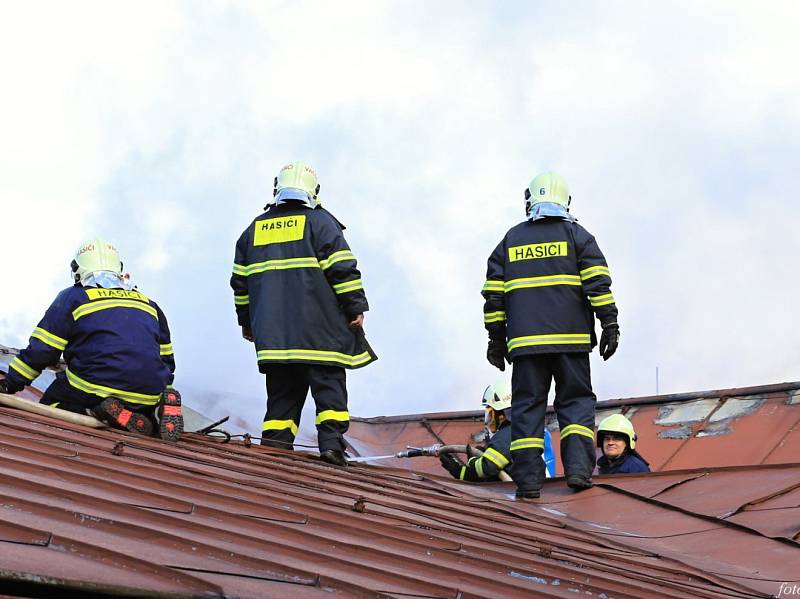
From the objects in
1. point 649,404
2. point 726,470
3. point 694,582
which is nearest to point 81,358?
point 694,582

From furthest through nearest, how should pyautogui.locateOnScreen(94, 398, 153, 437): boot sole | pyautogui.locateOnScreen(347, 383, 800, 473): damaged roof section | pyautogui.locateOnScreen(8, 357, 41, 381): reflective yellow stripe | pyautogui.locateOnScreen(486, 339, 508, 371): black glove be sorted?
pyautogui.locateOnScreen(347, 383, 800, 473): damaged roof section
pyautogui.locateOnScreen(486, 339, 508, 371): black glove
pyautogui.locateOnScreen(8, 357, 41, 381): reflective yellow stripe
pyautogui.locateOnScreen(94, 398, 153, 437): boot sole

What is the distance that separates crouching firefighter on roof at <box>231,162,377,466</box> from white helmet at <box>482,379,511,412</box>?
2.02 m

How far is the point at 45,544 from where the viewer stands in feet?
8.25

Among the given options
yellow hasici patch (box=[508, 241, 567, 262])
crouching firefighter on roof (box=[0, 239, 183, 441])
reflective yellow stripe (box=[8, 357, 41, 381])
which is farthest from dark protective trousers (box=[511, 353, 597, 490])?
reflective yellow stripe (box=[8, 357, 41, 381])

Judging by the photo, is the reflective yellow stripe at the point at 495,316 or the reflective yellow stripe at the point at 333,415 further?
the reflective yellow stripe at the point at 495,316

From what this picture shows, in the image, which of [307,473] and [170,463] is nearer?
[170,463]

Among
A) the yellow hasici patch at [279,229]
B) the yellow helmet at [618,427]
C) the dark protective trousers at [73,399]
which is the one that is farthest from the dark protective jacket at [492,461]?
the dark protective trousers at [73,399]

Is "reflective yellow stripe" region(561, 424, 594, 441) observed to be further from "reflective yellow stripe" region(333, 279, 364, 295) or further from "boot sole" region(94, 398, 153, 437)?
"boot sole" region(94, 398, 153, 437)

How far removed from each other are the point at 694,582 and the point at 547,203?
3.05 metres

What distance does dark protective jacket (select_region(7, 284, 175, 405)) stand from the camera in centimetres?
642

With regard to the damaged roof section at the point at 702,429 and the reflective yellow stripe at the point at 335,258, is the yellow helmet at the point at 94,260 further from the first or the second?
the damaged roof section at the point at 702,429

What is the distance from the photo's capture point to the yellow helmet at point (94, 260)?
21.9ft

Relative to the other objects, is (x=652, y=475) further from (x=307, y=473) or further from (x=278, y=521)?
(x=278, y=521)

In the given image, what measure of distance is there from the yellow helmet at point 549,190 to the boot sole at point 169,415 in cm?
249
